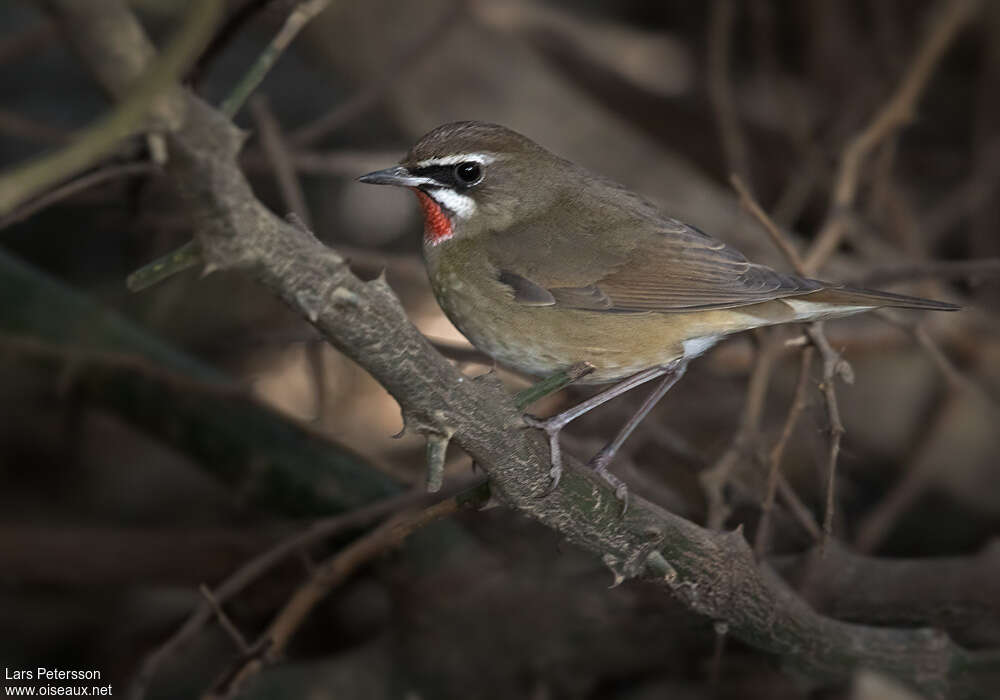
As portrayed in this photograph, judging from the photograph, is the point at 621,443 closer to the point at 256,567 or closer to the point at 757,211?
the point at 757,211

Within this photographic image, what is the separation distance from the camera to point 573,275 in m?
2.96

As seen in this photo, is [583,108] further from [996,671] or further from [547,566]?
[996,671]

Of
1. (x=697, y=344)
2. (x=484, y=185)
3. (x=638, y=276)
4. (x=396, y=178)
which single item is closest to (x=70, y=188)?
(x=396, y=178)

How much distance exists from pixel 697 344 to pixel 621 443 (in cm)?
37

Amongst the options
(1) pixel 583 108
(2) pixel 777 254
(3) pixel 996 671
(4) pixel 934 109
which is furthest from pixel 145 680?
(4) pixel 934 109

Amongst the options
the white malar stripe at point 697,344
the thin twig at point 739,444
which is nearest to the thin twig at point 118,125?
the white malar stripe at point 697,344

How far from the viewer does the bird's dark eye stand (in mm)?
3037

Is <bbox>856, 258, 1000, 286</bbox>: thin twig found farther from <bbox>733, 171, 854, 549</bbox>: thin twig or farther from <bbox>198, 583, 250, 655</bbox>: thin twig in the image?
<bbox>198, 583, 250, 655</bbox>: thin twig

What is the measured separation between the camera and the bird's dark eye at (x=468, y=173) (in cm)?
304

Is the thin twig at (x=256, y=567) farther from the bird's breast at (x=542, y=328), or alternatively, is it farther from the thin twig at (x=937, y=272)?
the thin twig at (x=937, y=272)

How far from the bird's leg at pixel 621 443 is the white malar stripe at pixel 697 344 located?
0.04m

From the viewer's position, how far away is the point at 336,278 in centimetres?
171

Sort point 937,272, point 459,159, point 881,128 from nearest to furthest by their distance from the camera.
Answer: point 459,159 → point 937,272 → point 881,128

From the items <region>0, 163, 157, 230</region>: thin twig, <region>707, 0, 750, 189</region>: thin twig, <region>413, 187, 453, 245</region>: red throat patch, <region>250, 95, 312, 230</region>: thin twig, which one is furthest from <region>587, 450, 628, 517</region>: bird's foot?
<region>707, 0, 750, 189</region>: thin twig
